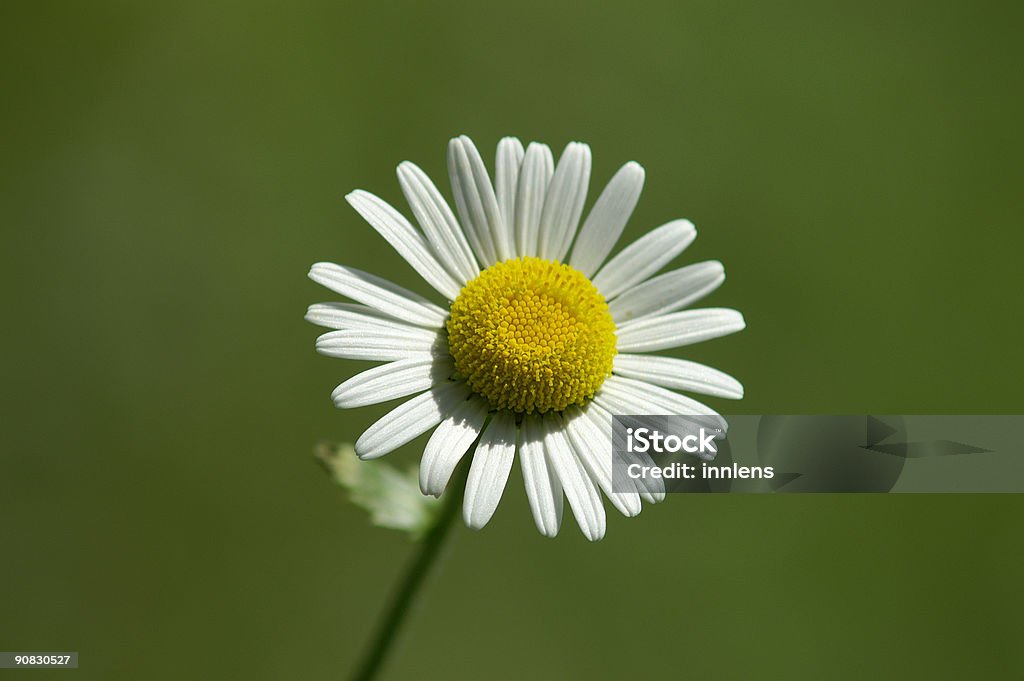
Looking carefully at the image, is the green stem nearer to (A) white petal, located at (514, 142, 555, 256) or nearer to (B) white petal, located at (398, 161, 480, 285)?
(B) white petal, located at (398, 161, 480, 285)

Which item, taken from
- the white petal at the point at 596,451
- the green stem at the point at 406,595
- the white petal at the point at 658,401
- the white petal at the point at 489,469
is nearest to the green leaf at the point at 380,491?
the green stem at the point at 406,595

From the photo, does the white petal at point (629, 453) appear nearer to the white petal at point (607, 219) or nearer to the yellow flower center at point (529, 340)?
the yellow flower center at point (529, 340)

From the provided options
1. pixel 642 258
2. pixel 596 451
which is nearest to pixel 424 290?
pixel 642 258

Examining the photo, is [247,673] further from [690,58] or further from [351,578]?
[690,58]

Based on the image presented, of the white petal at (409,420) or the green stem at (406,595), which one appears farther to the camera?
the green stem at (406,595)

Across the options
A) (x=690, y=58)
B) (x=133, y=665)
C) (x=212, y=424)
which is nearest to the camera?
(x=133, y=665)

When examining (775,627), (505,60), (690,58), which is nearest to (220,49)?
(505,60)

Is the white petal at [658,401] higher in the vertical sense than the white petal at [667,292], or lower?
lower
